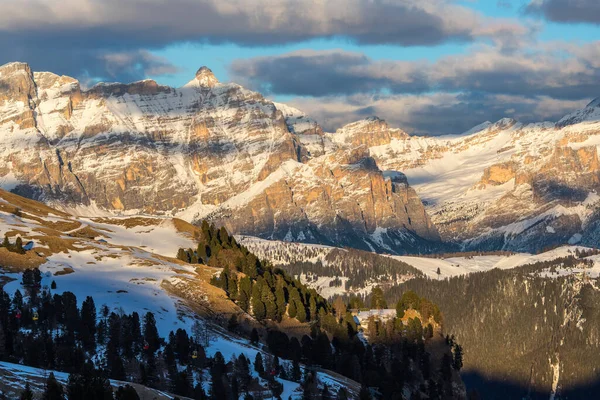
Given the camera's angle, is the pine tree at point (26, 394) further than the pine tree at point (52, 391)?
No

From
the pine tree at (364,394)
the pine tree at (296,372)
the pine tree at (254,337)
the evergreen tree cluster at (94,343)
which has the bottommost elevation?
the pine tree at (364,394)

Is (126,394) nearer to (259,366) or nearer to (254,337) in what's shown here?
(259,366)

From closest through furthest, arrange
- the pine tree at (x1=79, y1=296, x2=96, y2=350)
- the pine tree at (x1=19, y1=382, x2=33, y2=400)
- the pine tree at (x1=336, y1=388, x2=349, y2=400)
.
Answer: the pine tree at (x1=19, y1=382, x2=33, y2=400), the pine tree at (x1=79, y1=296, x2=96, y2=350), the pine tree at (x1=336, y1=388, x2=349, y2=400)

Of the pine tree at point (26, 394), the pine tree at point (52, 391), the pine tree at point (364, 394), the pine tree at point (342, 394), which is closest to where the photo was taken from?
the pine tree at point (26, 394)

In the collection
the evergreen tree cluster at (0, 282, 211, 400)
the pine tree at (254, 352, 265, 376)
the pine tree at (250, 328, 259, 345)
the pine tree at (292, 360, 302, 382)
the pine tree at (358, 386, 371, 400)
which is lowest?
the pine tree at (358, 386, 371, 400)

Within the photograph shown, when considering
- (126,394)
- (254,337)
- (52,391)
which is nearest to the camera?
(52,391)

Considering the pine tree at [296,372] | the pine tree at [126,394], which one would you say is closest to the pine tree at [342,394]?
the pine tree at [296,372]

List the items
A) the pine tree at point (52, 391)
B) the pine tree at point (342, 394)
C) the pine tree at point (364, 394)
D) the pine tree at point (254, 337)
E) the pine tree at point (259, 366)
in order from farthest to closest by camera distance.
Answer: the pine tree at point (254, 337), the pine tree at point (259, 366), the pine tree at point (364, 394), the pine tree at point (342, 394), the pine tree at point (52, 391)

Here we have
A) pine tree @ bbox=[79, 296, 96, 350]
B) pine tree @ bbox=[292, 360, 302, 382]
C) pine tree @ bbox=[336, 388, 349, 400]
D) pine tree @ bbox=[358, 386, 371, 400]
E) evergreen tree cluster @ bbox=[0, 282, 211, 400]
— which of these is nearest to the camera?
evergreen tree cluster @ bbox=[0, 282, 211, 400]

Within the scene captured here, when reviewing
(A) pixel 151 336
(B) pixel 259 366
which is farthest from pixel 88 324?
(B) pixel 259 366

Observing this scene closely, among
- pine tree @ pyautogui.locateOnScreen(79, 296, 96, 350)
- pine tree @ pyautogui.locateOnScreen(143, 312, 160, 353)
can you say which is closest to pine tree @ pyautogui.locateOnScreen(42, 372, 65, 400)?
pine tree @ pyautogui.locateOnScreen(79, 296, 96, 350)

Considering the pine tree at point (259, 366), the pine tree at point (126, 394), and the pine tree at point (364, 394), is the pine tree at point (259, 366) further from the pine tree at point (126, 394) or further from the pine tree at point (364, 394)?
the pine tree at point (126, 394)

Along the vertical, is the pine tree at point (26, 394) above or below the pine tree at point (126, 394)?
above

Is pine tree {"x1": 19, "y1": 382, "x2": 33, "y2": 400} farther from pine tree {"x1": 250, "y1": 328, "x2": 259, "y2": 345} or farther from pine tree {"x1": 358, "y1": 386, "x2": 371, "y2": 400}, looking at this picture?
pine tree {"x1": 250, "y1": 328, "x2": 259, "y2": 345}
